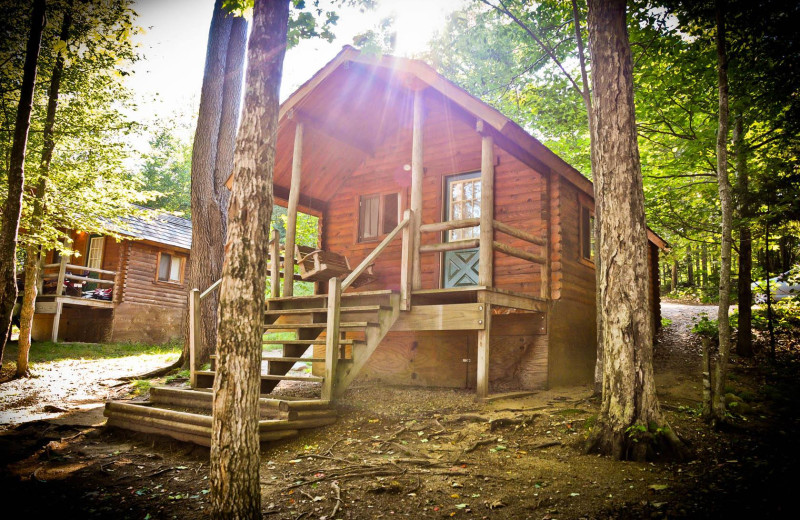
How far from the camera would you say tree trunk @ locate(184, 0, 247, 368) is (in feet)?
34.9

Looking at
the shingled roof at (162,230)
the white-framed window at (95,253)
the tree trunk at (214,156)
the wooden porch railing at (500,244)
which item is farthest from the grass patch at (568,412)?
the white-framed window at (95,253)

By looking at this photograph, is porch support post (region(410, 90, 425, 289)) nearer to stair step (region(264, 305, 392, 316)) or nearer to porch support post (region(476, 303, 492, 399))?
stair step (region(264, 305, 392, 316))

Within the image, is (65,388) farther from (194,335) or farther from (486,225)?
(486,225)

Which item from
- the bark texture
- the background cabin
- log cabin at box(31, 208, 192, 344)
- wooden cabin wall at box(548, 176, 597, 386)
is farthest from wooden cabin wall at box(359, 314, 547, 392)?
log cabin at box(31, 208, 192, 344)

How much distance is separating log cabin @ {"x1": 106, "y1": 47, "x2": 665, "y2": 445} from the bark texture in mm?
2253

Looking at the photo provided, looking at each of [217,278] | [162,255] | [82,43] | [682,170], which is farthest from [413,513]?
[162,255]

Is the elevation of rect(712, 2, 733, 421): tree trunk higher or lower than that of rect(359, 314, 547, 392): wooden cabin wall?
higher

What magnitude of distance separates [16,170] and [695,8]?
500 inches

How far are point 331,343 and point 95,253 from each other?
1876cm

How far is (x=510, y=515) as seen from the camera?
364 cm

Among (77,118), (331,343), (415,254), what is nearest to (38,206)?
(77,118)

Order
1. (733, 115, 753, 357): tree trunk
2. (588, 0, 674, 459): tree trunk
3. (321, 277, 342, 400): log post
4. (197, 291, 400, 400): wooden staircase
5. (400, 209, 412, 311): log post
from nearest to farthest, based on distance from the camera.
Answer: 1. (588, 0, 674, 459): tree trunk
2. (321, 277, 342, 400): log post
3. (197, 291, 400, 400): wooden staircase
4. (400, 209, 412, 311): log post
5. (733, 115, 753, 357): tree trunk

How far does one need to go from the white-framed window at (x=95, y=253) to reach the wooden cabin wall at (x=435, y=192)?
14008 millimetres

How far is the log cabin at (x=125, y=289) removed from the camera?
18.7m
